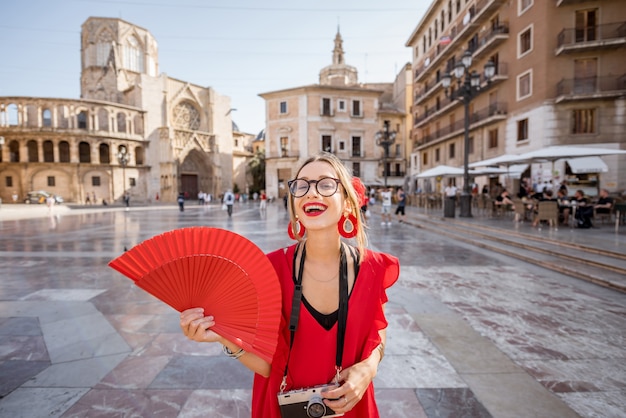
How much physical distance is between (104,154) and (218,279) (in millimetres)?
46437

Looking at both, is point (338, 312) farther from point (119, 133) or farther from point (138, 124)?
point (138, 124)

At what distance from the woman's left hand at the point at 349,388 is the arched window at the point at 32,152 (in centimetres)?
4909

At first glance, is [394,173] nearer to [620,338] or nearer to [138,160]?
[138,160]

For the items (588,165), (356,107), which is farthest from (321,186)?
(356,107)

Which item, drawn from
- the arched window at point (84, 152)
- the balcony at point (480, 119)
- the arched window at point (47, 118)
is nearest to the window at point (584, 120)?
the balcony at point (480, 119)

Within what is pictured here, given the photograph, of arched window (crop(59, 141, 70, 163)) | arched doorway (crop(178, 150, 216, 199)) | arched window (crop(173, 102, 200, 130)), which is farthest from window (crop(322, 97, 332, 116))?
arched window (crop(59, 141, 70, 163))

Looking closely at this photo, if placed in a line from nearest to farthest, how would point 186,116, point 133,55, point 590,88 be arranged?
1. point 590,88
2. point 186,116
3. point 133,55

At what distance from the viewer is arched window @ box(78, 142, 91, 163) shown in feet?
127

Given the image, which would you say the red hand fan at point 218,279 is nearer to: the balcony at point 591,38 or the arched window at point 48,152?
the balcony at point 591,38

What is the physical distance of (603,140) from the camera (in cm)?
1686

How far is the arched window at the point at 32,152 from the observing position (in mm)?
37750

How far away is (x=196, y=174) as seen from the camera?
147ft

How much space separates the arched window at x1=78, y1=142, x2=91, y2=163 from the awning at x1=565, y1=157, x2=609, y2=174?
45.2 meters

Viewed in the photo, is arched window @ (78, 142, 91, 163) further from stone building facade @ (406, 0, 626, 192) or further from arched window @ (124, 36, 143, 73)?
stone building facade @ (406, 0, 626, 192)
